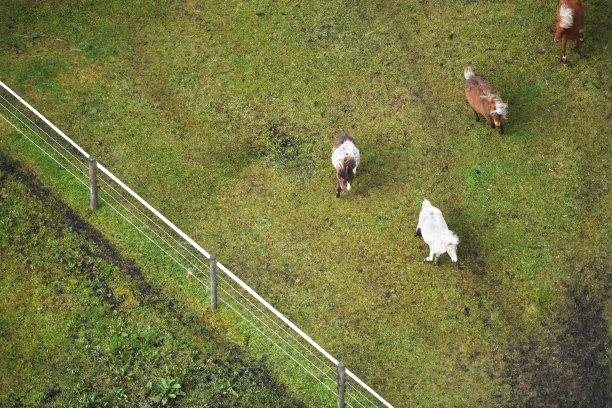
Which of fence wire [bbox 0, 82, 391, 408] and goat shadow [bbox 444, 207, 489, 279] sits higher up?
goat shadow [bbox 444, 207, 489, 279]

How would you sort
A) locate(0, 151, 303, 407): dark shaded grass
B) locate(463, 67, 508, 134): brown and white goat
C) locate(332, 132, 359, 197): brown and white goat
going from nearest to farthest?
locate(0, 151, 303, 407): dark shaded grass
locate(332, 132, 359, 197): brown and white goat
locate(463, 67, 508, 134): brown and white goat

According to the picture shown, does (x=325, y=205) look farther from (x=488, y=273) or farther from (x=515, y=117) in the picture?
(x=515, y=117)

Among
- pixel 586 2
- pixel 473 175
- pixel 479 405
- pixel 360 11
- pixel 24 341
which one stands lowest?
pixel 24 341

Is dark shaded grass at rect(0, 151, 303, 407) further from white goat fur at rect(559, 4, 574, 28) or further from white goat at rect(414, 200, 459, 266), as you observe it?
white goat fur at rect(559, 4, 574, 28)

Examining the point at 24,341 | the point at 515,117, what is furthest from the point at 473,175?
the point at 24,341

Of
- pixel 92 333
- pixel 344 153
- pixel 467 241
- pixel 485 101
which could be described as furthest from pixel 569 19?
pixel 92 333

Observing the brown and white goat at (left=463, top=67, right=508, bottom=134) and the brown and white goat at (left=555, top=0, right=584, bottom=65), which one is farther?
the brown and white goat at (left=555, top=0, right=584, bottom=65)

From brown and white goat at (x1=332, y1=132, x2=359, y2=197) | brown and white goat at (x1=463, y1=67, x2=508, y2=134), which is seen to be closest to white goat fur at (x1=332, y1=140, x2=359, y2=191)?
brown and white goat at (x1=332, y1=132, x2=359, y2=197)
